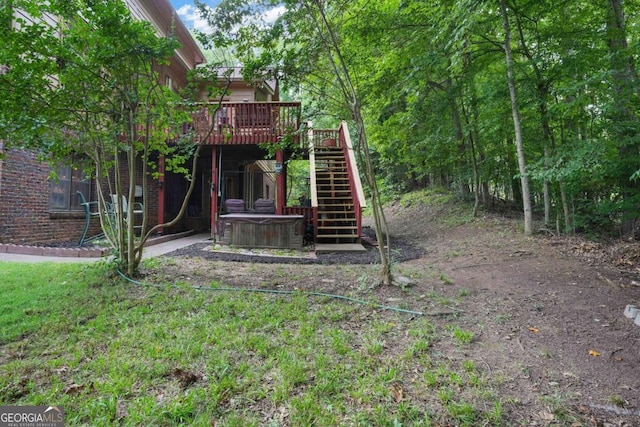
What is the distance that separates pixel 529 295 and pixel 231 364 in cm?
323

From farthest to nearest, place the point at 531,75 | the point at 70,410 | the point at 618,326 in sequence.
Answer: the point at 531,75
the point at 618,326
the point at 70,410

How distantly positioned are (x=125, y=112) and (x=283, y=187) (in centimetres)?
482

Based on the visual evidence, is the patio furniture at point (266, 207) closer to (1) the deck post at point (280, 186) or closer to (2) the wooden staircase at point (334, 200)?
(1) the deck post at point (280, 186)

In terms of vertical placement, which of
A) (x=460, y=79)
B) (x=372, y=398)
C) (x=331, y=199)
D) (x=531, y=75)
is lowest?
(x=372, y=398)

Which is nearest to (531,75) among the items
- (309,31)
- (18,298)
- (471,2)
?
(471,2)

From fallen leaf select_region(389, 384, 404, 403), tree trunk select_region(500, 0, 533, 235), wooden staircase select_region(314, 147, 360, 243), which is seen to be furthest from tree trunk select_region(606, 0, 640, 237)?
fallen leaf select_region(389, 384, 404, 403)

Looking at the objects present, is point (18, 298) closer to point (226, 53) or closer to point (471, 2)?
point (226, 53)

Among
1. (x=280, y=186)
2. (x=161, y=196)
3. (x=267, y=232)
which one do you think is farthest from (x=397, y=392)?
(x=161, y=196)

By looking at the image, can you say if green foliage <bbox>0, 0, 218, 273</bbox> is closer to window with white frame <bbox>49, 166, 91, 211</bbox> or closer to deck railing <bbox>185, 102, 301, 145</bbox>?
window with white frame <bbox>49, 166, 91, 211</bbox>

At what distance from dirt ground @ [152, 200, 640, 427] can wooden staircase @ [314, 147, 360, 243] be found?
3.80 ft

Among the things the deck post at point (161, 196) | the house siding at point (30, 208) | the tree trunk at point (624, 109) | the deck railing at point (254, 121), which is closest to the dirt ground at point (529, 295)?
the tree trunk at point (624, 109)

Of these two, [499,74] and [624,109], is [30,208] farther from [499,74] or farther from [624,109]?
[624,109]

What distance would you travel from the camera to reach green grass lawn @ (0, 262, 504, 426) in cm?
168

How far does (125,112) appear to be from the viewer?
3.80 meters
